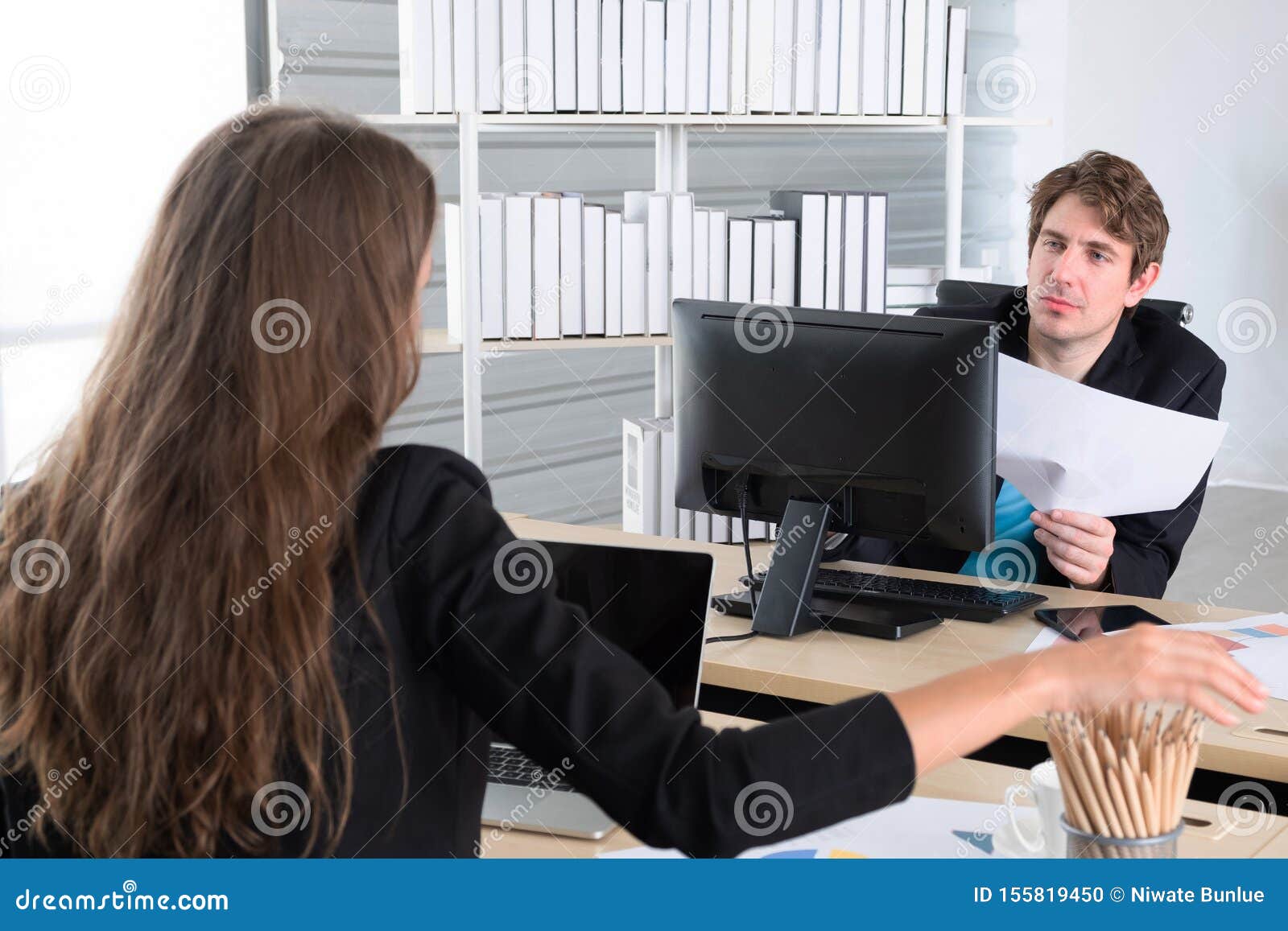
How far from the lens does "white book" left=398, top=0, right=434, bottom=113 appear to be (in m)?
2.77

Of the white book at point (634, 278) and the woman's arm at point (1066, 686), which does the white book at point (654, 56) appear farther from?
the woman's arm at point (1066, 686)

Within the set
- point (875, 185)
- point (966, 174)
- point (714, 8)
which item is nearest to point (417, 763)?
point (714, 8)

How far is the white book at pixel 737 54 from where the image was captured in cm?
304

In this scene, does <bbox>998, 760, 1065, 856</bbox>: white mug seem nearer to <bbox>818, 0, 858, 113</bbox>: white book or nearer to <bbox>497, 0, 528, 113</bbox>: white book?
<bbox>497, 0, 528, 113</bbox>: white book

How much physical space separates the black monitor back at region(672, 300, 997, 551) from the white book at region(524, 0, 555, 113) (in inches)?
40.6

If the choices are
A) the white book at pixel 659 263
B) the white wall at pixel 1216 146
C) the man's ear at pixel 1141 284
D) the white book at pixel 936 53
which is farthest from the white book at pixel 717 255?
the white wall at pixel 1216 146

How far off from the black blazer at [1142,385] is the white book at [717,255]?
0.74 meters

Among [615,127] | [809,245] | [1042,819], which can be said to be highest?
[615,127]

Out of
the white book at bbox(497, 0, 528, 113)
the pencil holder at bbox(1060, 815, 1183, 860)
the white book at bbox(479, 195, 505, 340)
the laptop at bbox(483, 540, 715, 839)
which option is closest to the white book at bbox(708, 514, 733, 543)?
the white book at bbox(479, 195, 505, 340)

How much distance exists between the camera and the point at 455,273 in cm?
294

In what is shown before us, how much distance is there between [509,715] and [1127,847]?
491mm

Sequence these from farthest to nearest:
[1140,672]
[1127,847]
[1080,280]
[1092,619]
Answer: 1. [1080,280]
2. [1092,619]
3. [1127,847]
4. [1140,672]

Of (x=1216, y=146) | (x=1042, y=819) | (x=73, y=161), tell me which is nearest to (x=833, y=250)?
(x=73, y=161)

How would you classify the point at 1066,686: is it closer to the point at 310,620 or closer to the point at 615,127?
the point at 310,620
